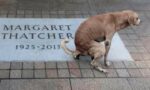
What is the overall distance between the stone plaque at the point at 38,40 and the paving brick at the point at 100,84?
0.63 metres

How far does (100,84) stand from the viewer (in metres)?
4.97

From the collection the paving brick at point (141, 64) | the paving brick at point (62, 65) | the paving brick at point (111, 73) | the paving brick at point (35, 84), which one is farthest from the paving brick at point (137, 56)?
the paving brick at point (35, 84)

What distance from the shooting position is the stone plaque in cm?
552

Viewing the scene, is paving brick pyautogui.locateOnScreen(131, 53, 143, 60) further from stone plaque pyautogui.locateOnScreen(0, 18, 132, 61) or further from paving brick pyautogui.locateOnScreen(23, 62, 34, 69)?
paving brick pyautogui.locateOnScreen(23, 62, 34, 69)

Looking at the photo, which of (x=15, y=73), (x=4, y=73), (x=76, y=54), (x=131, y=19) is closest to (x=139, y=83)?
(x=131, y=19)

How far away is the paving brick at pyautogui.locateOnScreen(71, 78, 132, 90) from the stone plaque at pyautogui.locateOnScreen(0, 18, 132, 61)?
0.63 meters

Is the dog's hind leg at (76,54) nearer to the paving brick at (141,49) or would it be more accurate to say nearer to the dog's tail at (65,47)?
the dog's tail at (65,47)

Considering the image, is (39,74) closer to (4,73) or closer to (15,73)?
(15,73)

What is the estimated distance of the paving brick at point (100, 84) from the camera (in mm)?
4883

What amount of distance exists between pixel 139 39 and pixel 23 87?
262 centimetres

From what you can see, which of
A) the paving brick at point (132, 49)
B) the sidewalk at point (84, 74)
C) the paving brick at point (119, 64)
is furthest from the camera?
the paving brick at point (132, 49)

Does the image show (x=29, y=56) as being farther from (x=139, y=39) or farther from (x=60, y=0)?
(x=60, y=0)

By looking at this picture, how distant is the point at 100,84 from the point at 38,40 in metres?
1.58

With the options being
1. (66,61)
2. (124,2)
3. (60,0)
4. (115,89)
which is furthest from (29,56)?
(124,2)
